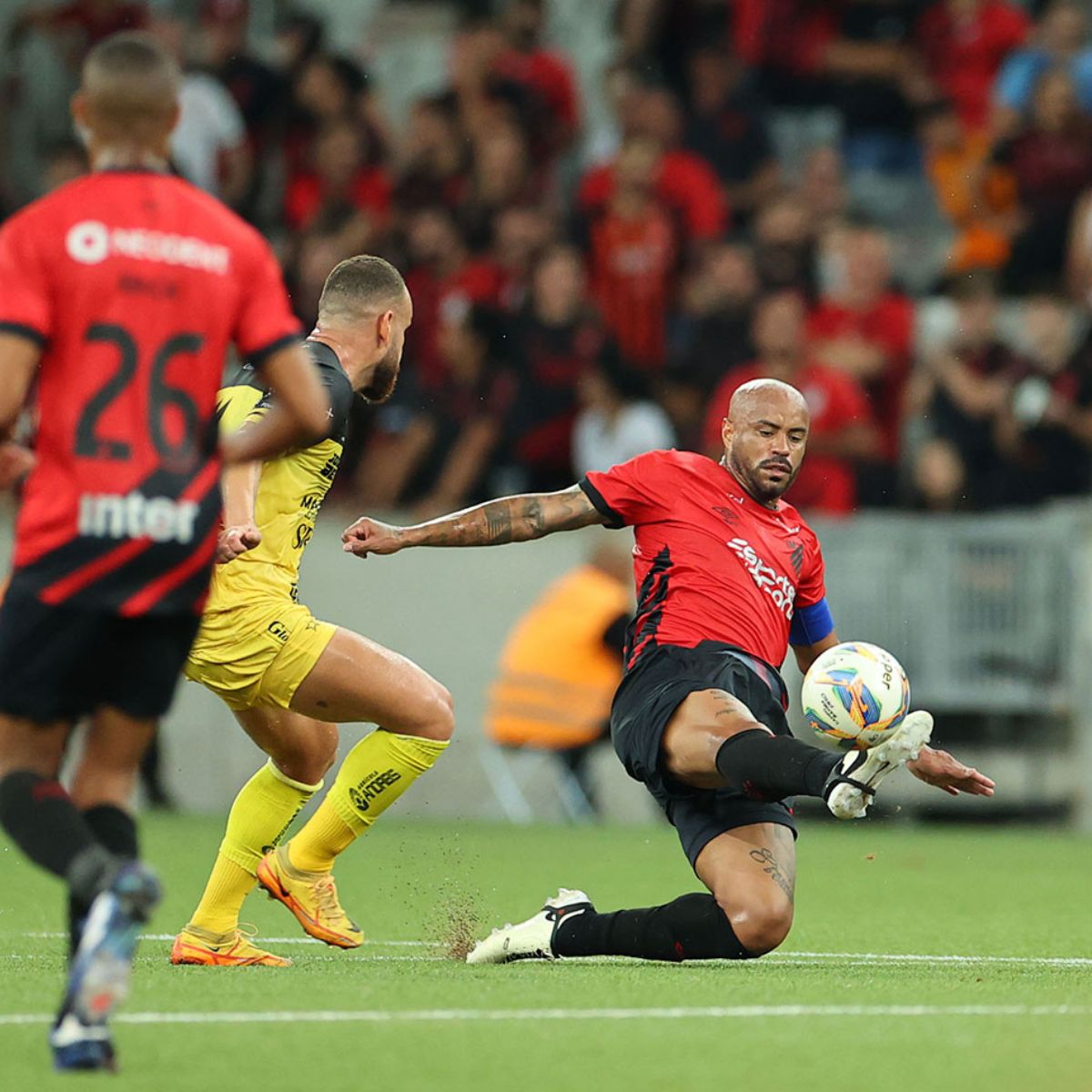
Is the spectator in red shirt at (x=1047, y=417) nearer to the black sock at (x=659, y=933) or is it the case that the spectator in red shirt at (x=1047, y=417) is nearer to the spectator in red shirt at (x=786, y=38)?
the spectator in red shirt at (x=786, y=38)

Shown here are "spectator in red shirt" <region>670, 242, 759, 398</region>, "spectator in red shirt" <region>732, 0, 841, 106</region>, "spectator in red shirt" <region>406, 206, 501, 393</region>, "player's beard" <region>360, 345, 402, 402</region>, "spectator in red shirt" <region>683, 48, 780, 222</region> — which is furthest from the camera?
"spectator in red shirt" <region>732, 0, 841, 106</region>

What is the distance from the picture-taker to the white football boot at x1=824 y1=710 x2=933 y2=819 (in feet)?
19.7

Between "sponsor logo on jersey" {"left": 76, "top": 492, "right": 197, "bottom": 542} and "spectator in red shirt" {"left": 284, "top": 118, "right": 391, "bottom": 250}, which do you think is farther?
"spectator in red shirt" {"left": 284, "top": 118, "right": 391, "bottom": 250}

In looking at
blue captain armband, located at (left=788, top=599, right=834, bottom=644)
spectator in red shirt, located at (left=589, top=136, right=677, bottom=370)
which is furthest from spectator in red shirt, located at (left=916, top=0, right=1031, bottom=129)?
blue captain armband, located at (left=788, top=599, right=834, bottom=644)

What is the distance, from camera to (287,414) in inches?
199

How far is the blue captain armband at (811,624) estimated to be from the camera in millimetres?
7492

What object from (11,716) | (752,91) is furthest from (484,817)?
(11,716)

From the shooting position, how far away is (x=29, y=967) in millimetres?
6617

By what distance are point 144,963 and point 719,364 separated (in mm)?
8140

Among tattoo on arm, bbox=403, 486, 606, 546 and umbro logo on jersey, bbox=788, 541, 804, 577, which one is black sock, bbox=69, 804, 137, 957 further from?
umbro logo on jersey, bbox=788, 541, 804, 577

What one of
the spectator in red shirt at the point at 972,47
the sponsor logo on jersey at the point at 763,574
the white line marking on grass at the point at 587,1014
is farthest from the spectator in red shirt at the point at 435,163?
the white line marking on grass at the point at 587,1014

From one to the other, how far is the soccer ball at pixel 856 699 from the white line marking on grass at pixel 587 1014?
3.59 feet

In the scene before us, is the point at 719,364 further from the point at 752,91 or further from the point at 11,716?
the point at 11,716

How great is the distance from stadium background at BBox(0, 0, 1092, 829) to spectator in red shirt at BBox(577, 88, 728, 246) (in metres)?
0.03
